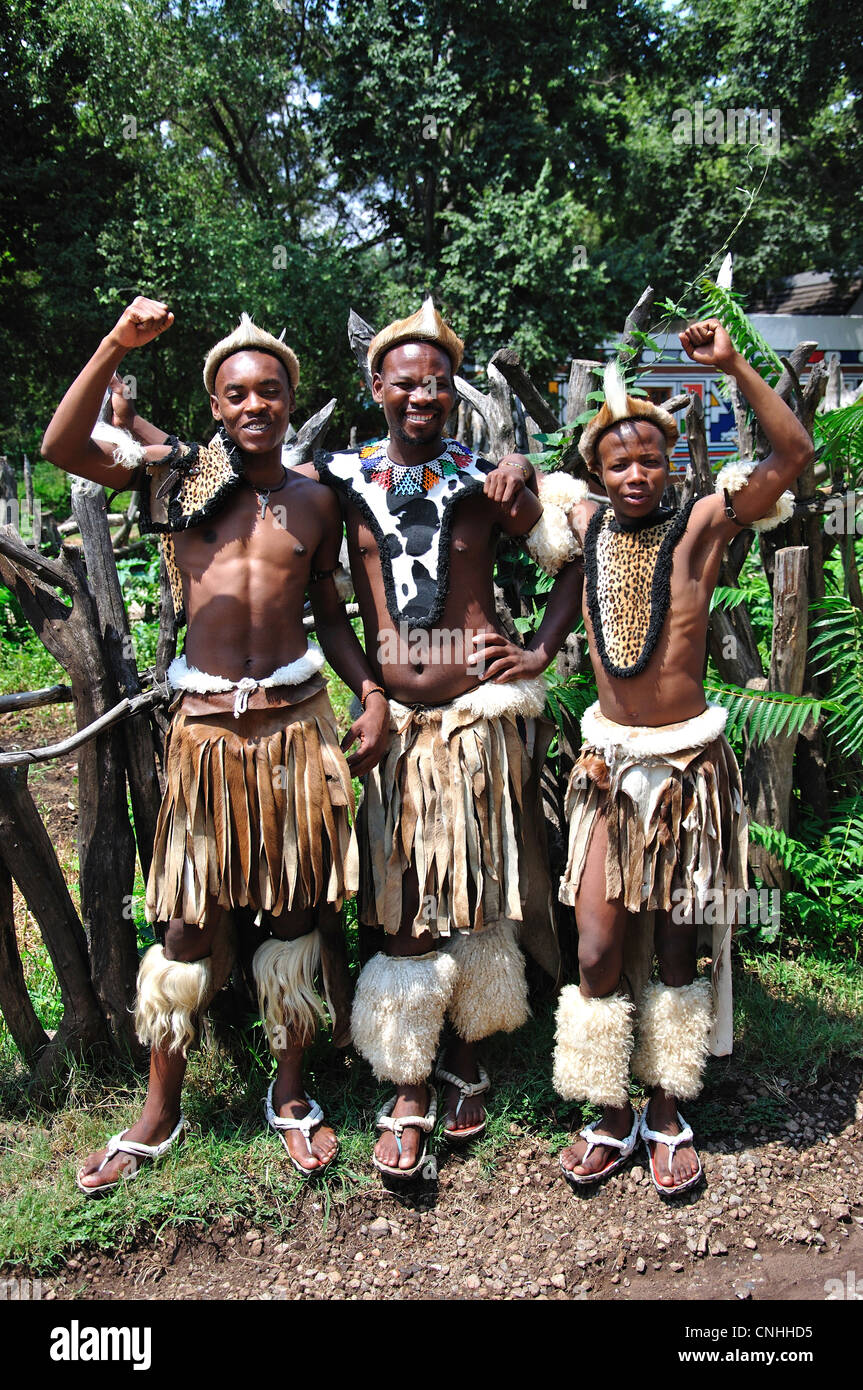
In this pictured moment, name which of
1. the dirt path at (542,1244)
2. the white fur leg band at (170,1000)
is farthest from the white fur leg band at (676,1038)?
the white fur leg band at (170,1000)

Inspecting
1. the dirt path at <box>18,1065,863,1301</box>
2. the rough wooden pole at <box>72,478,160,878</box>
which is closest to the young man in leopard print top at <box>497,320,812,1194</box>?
the dirt path at <box>18,1065,863,1301</box>

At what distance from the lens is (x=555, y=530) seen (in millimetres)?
2719

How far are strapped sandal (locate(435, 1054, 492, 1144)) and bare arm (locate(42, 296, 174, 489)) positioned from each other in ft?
6.46

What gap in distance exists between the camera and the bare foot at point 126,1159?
99.8 inches

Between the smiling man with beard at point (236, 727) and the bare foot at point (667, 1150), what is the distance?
2.91ft

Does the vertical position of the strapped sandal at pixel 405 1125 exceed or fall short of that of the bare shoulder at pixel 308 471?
it falls short

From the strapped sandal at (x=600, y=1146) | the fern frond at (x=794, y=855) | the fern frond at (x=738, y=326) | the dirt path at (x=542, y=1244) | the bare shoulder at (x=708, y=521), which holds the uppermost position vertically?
the fern frond at (x=738, y=326)

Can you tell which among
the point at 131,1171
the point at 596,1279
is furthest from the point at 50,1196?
the point at 596,1279

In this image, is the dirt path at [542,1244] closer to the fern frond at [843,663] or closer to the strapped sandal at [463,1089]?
the strapped sandal at [463,1089]

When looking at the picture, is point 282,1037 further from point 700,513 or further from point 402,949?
point 700,513

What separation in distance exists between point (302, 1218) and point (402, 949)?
729mm

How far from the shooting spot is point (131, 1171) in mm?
2568

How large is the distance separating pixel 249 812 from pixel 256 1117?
1000 millimetres

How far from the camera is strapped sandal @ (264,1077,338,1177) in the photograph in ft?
8.55
